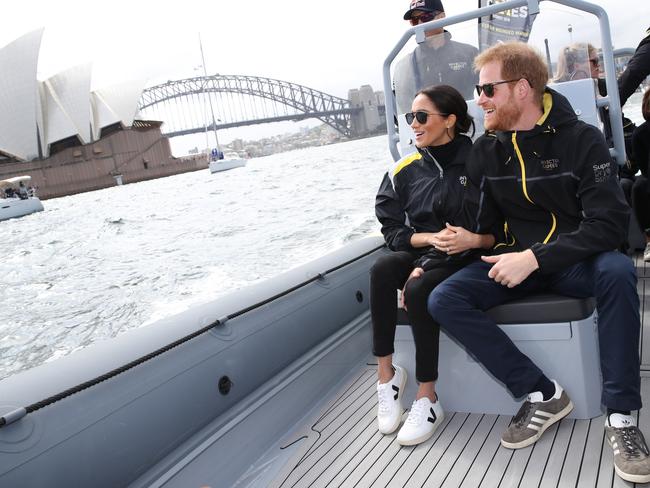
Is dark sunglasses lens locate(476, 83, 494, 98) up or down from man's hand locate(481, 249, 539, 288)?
up

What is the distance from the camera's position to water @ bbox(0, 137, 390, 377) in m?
5.02

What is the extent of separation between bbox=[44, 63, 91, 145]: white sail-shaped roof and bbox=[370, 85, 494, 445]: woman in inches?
1314

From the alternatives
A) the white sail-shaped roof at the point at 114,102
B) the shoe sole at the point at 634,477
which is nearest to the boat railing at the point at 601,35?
the shoe sole at the point at 634,477

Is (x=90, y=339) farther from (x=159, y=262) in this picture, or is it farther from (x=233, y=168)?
(x=233, y=168)

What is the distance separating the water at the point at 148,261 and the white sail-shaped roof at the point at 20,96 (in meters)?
16.9

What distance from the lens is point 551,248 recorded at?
4.37 ft

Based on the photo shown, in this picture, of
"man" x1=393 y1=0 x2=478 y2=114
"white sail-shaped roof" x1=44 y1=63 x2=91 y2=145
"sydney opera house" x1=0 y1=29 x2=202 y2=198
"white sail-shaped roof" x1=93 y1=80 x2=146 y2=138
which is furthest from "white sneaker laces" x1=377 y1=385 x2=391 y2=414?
"white sail-shaped roof" x1=93 y1=80 x2=146 y2=138

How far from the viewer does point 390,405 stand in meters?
1.63

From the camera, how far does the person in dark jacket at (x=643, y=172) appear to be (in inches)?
91.0

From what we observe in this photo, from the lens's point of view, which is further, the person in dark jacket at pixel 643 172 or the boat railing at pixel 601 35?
the person in dark jacket at pixel 643 172

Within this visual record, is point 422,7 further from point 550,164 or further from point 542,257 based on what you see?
point 542,257

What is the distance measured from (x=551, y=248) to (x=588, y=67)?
1021 mm

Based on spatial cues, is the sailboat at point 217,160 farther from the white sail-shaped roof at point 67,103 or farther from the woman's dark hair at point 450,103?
the woman's dark hair at point 450,103

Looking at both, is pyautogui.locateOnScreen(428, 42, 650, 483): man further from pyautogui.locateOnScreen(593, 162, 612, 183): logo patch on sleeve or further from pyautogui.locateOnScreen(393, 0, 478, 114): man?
pyautogui.locateOnScreen(393, 0, 478, 114): man
